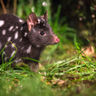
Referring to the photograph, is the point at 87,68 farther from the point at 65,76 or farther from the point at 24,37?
the point at 24,37

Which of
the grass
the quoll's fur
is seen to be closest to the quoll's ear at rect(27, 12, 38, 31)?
the quoll's fur

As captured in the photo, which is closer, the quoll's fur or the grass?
the grass

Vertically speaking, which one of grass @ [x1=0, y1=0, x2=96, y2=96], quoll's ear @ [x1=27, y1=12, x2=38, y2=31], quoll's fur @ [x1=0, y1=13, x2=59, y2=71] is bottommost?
grass @ [x1=0, y1=0, x2=96, y2=96]

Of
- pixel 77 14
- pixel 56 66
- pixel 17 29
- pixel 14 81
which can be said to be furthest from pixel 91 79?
pixel 77 14

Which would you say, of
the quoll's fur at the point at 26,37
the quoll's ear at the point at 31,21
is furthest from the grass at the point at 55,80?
the quoll's ear at the point at 31,21

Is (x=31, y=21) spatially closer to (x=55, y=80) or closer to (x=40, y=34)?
(x=40, y=34)

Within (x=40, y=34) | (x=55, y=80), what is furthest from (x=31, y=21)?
(x=55, y=80)

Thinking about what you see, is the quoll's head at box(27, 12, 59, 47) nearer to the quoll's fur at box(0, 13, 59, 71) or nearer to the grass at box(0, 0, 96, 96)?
the quoll's fur at box(0, 13, 59, 71)

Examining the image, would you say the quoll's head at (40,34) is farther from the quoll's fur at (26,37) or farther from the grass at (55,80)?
the grass at (55,80)
